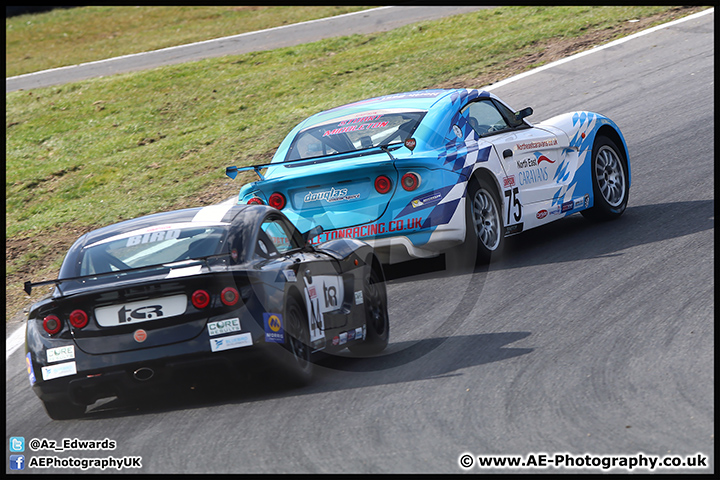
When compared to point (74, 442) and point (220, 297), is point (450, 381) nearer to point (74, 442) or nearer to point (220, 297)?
point (220, 297)

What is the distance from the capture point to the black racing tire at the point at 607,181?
9797mm

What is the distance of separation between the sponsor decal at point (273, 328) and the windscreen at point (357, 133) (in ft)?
10.0

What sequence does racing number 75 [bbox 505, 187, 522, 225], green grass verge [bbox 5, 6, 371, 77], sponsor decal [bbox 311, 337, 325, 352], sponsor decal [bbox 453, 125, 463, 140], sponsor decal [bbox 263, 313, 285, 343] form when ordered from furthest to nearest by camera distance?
green grass verge [bbox 5, 6, 371, 77], racing number 75 [bbox 505, 187, 522, 225], sponsor decal [bbox 453, 125, 463, 140], sponsor decal [bbox 311, 337, 325, 352], sponsor decal [bbox 263, 313, 285, 343]

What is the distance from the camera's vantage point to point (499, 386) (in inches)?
215

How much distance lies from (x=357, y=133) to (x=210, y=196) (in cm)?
473

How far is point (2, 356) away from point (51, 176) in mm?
7759

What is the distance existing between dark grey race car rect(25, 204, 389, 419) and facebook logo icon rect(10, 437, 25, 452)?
0.81ft

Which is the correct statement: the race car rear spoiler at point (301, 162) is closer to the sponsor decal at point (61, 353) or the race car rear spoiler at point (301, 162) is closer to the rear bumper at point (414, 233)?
the rear bumper at point (414, 233)

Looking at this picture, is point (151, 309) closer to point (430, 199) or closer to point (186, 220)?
point (186, 220)

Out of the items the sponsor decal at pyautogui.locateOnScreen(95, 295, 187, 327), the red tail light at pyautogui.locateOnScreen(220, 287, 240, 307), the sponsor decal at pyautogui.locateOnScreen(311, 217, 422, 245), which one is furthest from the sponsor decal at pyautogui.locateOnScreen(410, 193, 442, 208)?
the sponsor decal at pyautogui.locateOnScreen(95, 295, 187, 327)

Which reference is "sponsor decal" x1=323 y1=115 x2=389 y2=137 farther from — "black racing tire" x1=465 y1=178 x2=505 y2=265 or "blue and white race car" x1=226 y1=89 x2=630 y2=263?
"black racing tire" x1=465 y1=178 x2=505 y2=265

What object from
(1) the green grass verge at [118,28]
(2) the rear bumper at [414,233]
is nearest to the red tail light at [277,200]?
(2) the rear bumper at [414,233]

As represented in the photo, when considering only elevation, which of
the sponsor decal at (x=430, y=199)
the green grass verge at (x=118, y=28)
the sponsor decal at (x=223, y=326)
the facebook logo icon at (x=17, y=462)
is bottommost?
the facebook logo icon at (x=17, y=462)

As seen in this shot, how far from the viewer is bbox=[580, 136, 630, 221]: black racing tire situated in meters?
9.80
